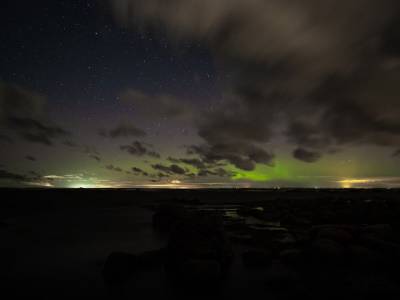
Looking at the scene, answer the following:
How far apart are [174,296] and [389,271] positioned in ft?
34.4

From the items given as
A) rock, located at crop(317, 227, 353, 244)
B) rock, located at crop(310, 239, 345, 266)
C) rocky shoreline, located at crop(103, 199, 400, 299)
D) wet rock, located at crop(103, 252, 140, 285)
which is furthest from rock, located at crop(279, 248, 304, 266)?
wet rock, located at crop(103, 252, 140, 285)

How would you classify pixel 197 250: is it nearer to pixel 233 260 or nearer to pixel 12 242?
pixel 233 260

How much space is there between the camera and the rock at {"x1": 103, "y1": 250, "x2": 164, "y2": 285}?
13.0 metres

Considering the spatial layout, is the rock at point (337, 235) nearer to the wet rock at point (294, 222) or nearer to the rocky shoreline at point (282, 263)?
the rocky shoreline at point (282, 263)

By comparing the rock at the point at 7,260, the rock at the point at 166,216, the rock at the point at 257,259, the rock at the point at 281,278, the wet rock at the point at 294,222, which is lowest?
the rock at the point at 281,278

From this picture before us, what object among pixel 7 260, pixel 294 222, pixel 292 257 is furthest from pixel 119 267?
pixel 294 222

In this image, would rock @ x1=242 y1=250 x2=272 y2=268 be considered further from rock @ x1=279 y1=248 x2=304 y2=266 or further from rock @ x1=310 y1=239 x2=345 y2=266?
rock @ x1=310 y1=239 x2=345 y2=266

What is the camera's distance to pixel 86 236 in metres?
24.9

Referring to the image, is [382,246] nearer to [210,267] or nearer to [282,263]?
[282,263]

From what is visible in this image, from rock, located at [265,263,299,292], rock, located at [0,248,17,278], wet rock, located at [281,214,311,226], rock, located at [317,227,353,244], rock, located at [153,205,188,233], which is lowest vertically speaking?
rock, located at [265,263,299,292]

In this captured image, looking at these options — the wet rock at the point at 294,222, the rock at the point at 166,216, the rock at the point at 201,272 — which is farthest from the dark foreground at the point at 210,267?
the wet rock at the point at 294,222

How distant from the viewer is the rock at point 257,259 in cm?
1486

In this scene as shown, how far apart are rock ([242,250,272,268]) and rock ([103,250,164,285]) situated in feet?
16.2

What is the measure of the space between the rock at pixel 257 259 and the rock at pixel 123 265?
16.2ft
